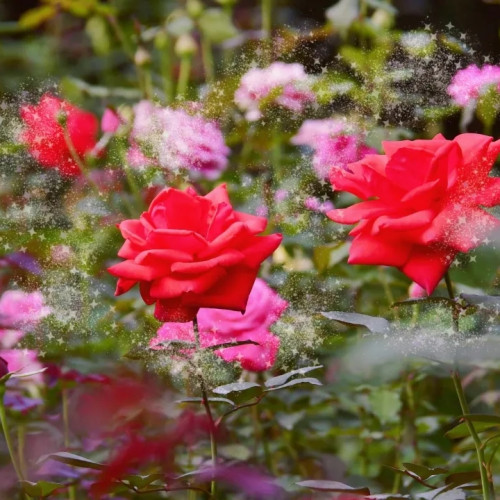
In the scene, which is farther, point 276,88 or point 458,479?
point 276,88

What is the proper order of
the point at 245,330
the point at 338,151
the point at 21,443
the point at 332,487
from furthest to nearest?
the point at 338,151, the point at 21,443, the point at 245,330, the point at 332,487

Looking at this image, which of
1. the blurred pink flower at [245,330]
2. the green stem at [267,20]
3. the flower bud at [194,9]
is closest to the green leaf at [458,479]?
the blurred pink flower at [245,330]

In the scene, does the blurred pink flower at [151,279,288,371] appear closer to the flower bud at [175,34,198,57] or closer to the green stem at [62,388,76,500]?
the green stem at [62,388,76,500]

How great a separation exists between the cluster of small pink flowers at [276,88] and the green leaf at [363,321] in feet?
1.21

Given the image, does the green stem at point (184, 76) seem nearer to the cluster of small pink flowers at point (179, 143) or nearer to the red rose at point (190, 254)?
the cluster of small pink flowers at point (179, 143)

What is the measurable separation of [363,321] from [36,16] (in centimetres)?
70

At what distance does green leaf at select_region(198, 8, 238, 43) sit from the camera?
31.8 inches

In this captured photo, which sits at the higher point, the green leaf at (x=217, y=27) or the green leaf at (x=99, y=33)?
the green leaf at (x=217, y=27)

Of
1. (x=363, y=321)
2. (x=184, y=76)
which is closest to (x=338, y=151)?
(x=184, y=76)

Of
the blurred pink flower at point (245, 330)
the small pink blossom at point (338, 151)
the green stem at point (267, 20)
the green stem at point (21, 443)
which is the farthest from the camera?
the green stem at point (267, 20)

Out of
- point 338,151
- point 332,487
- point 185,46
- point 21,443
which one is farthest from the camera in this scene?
point 185,46

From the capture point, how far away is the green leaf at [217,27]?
2.65ft

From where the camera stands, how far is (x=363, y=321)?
0.30 meters

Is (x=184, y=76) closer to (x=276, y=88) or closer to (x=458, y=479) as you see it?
(x=276, y=88)
